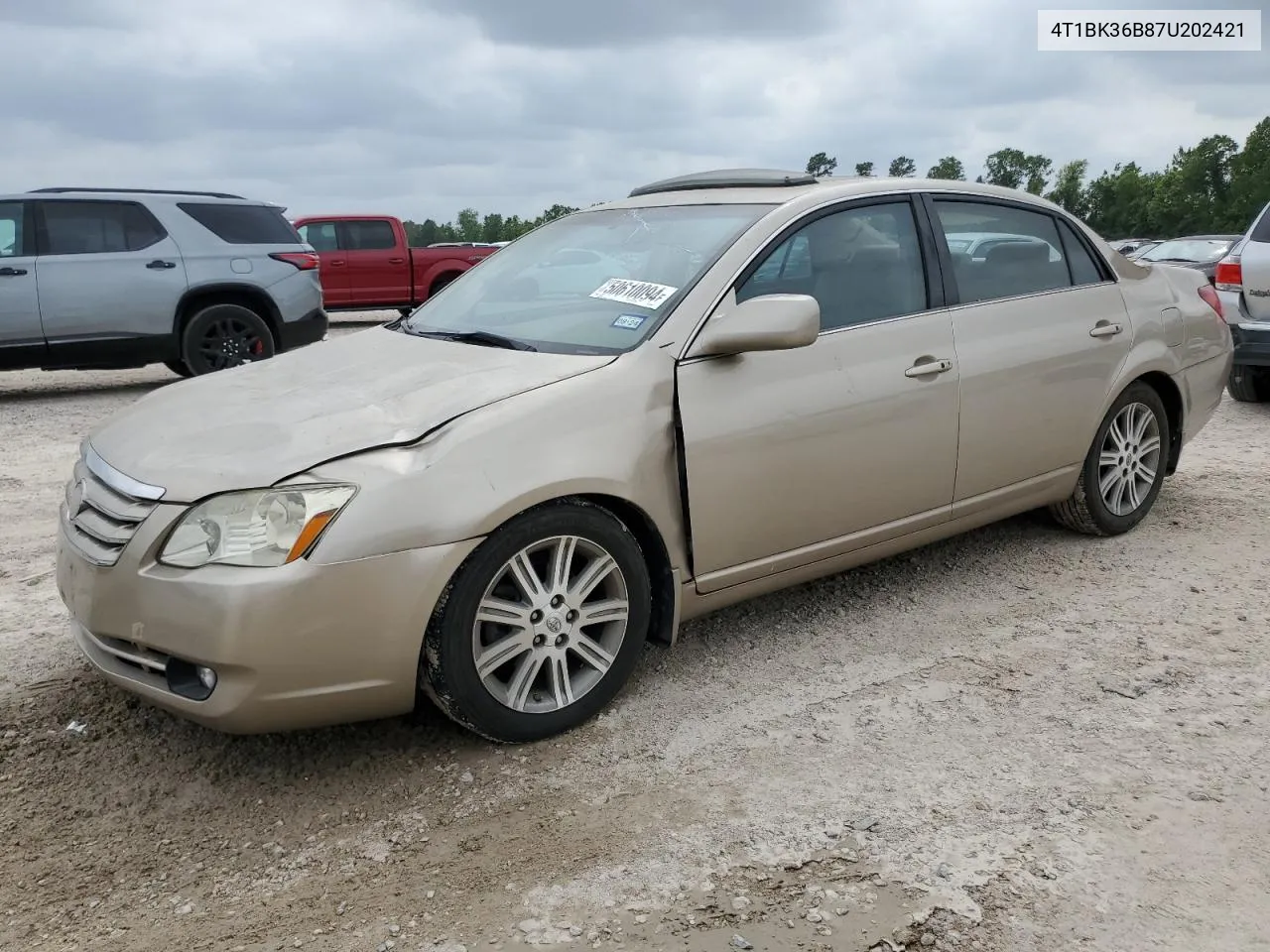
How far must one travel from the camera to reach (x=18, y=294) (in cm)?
941

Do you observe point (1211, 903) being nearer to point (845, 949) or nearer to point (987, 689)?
point (845, 949)

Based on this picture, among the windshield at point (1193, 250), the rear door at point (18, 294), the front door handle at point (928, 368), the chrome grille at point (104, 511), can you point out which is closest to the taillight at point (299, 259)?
the rear door at point (18, 294)

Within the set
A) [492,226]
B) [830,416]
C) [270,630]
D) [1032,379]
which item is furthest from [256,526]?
[492,226]

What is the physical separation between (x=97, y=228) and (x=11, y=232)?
26.5 inches

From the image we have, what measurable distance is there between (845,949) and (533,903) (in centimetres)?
70

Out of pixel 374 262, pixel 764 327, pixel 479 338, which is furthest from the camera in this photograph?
pixel 374 262

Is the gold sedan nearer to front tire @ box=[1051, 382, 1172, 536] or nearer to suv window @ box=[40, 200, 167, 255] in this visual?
front tire @ box=[1051, 382, 1172, 536]

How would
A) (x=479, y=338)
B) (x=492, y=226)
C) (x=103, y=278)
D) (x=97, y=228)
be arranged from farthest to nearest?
1. (x=492, y=226)
2. (x=97, y=228)
3. (x=103, y=278)
4. (x=479, y=338)

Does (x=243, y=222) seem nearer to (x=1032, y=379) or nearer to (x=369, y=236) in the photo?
(x=369, y=236)

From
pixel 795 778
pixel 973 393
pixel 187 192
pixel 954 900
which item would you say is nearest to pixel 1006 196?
pixel 973 393

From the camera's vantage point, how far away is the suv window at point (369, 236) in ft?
59.0

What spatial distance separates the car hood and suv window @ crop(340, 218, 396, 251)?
14.8 meters

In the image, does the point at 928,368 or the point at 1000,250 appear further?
the point at 1000,250

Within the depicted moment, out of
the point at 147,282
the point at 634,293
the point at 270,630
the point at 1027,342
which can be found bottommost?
the point at 270,630
